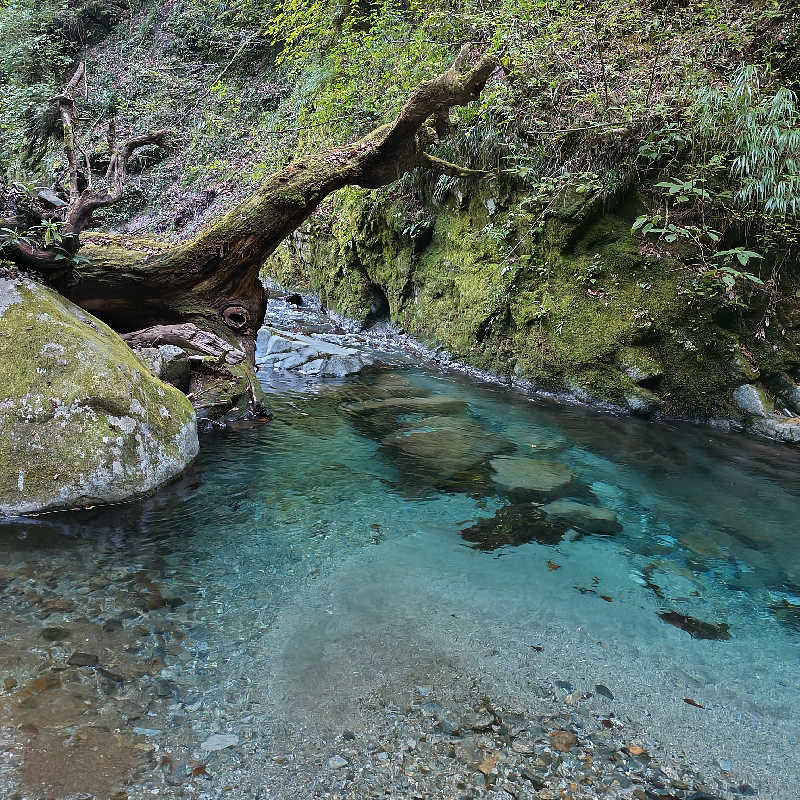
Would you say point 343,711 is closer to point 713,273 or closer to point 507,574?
point 507,574

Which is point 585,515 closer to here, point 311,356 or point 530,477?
point 530,477

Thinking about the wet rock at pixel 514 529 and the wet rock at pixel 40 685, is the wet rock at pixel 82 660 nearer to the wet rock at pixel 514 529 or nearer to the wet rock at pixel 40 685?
the wet rock at pixel 40 685

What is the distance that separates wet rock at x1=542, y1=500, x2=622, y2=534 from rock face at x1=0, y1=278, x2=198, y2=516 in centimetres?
312

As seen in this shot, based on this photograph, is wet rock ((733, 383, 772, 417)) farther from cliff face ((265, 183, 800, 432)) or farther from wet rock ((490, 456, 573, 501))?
wet rock ((490, 456, 573, 501))

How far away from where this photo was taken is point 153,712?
2.24 m

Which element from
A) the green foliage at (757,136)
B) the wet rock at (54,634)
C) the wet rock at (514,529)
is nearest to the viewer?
the wet rock at (54,634)

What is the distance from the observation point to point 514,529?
4066 mm

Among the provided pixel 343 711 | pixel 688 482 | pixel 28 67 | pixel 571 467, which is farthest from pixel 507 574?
pixel 28 67

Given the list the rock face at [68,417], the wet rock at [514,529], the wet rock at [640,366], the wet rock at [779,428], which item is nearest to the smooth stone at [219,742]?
the wet rock at [514,529]

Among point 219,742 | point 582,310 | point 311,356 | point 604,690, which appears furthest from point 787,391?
point 219,742

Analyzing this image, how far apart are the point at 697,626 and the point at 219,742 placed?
258 centimetres

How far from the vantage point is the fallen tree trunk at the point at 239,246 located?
6.20 metres

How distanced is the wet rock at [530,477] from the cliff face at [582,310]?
241 cm

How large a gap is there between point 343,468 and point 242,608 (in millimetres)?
2185
